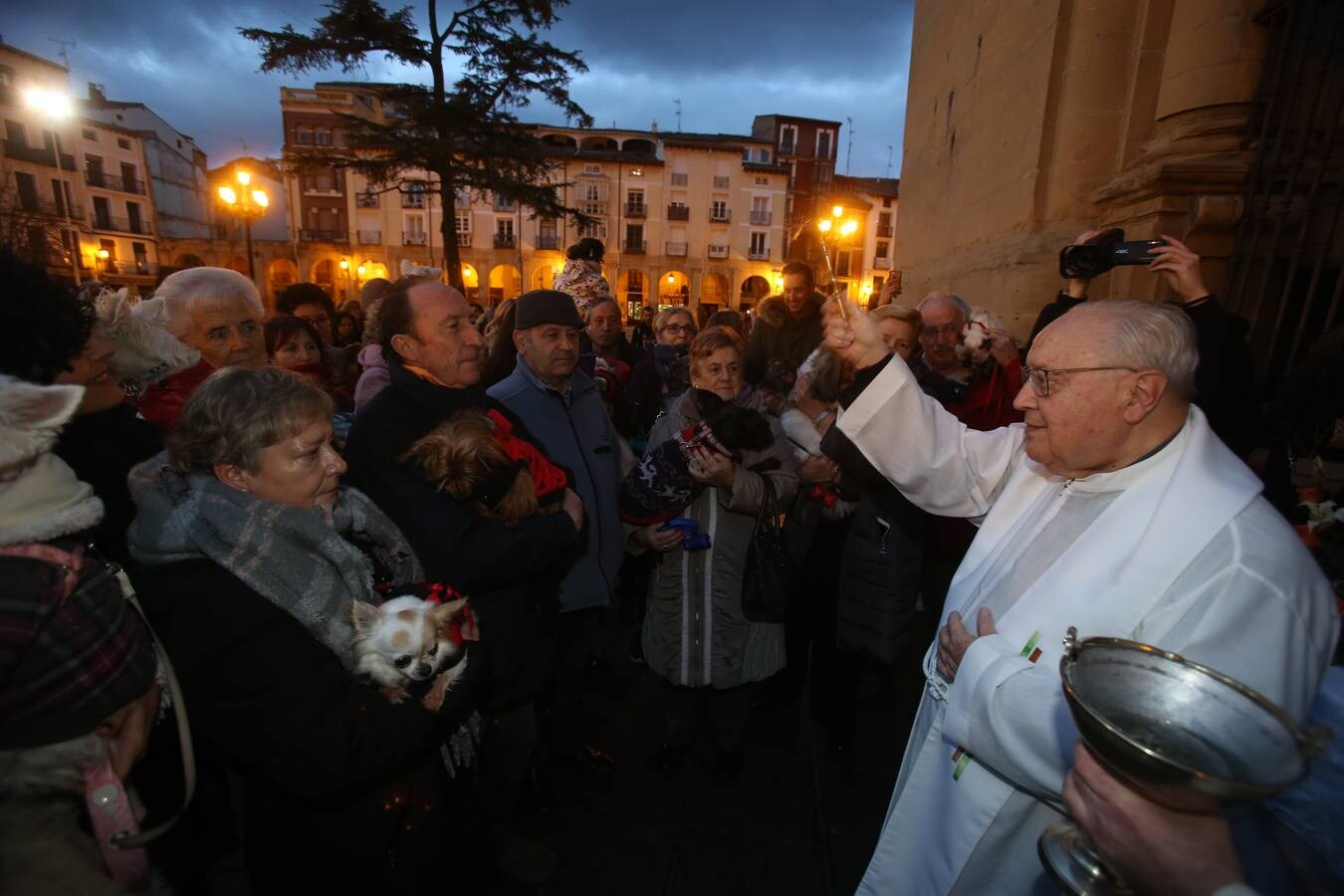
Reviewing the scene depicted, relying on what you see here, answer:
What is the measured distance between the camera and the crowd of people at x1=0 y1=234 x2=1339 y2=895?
1.16 meters

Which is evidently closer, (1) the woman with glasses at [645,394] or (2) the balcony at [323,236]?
(1) the woman with glasses at [645,394]

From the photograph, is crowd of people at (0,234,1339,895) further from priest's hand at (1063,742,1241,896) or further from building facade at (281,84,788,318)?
building facade at (281,84,788,318)

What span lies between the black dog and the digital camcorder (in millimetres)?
1758

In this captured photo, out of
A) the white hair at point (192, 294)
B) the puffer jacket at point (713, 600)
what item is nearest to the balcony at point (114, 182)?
the white hair at point (192, 294)

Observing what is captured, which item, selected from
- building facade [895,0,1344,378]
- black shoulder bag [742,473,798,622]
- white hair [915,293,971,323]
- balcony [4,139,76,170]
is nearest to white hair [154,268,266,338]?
black shoulder bag [742,473,798,622]

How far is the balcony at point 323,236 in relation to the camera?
130 feet

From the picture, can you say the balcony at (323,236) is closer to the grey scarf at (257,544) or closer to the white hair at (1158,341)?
the grey scarf at (257,544)

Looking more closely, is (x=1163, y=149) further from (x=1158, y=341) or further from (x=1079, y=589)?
(x=1079, y=589)

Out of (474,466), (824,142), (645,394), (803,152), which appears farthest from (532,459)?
(824,142)

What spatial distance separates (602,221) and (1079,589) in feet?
139

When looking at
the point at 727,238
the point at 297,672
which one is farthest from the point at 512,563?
the point at 727,238

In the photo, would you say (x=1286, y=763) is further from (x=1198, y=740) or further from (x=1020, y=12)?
(x=1020, y=12)

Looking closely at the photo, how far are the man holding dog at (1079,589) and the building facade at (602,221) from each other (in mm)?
40180

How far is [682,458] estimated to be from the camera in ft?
8.26
